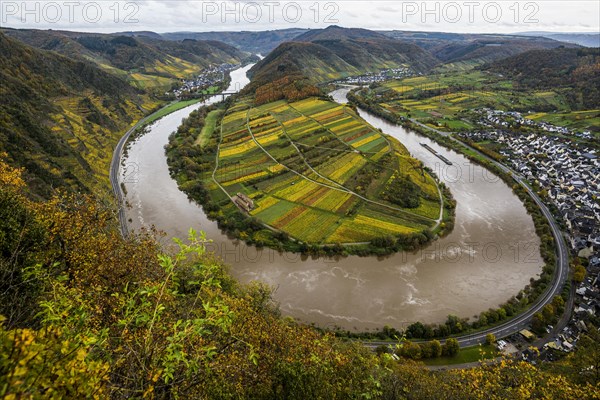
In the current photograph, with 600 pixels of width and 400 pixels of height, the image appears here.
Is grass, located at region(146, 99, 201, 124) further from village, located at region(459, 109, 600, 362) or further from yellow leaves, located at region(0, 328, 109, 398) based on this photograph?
yellow leaves, located at region(0, 328, 109, 398)

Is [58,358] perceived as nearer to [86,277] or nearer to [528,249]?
[86,277]

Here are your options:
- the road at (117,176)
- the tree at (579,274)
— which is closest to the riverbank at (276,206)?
the road at (117,176)

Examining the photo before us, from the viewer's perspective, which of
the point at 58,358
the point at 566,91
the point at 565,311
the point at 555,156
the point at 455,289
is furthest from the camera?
the point at 566,91

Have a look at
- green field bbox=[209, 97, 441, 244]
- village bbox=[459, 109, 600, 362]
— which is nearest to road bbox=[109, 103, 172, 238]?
green field bbox=[209, 97, 441, 244]

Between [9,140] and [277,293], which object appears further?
[9,140]

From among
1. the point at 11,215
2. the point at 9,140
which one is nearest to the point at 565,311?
the point at 11,215
